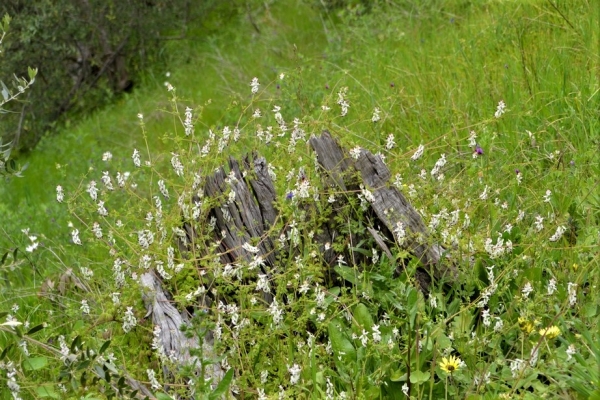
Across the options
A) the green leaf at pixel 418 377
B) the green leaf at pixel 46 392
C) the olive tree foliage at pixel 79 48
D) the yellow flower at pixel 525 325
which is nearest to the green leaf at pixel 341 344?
the green leaf at pixel 418 377

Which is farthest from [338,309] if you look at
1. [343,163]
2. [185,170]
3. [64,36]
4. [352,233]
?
[64,36]

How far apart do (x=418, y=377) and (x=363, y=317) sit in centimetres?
42

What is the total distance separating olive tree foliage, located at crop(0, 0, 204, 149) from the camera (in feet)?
36.1

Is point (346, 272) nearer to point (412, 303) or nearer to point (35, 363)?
point (412, 303)

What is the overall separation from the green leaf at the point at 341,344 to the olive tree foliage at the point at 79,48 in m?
8.55

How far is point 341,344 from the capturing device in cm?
298

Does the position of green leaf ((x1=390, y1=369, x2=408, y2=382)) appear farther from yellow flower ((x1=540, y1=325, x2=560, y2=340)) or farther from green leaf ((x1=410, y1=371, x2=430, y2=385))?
yellow flower ((x1=540, y1=325, x2=560, y2=340))

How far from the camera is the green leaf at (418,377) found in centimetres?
268

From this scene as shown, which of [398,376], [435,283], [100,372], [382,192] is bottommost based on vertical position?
[435,283]

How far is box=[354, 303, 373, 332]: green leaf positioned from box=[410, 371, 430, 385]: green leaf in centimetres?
35

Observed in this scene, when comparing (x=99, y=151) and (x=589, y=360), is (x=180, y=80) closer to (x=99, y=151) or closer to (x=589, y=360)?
(x=99, y=151)

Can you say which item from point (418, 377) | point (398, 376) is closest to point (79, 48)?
point (398, 376)

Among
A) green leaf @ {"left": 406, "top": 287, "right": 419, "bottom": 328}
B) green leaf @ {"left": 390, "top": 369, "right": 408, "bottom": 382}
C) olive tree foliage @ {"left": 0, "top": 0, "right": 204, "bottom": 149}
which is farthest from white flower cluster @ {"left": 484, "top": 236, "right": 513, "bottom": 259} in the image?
olive tree foliage @ {"left": 0, "top": 0, "right": 204, "bottom": 149}

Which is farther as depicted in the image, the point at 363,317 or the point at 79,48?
the point at 79,48
